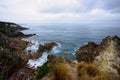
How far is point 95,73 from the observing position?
Answer: 22.6 ft

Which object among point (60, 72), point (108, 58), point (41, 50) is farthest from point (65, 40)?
point (60, 72)

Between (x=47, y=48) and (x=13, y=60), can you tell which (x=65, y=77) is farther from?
(x=47, y=48)

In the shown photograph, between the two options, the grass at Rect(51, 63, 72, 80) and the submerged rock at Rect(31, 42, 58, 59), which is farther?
the submerged rock at Rect(31, 42, 58, 59)

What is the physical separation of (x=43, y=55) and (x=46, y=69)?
68.1ft

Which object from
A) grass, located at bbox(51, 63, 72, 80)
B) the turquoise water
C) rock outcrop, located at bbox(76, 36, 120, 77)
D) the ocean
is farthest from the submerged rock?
grass, located at bbox(51, 63, 72, 80)

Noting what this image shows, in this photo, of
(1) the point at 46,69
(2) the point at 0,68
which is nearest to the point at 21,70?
(2) the point at 0,68

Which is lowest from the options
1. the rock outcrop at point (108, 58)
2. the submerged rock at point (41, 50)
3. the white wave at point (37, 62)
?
the white wave at point (37, 62)

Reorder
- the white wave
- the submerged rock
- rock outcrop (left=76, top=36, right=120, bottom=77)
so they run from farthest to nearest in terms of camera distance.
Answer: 1. the submerged rock
2. the white wave
3. rock outcrop (left=76, top=36, right=120, bottom=77)

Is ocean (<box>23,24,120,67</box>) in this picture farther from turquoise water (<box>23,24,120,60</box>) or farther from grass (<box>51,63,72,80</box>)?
grass (<box>51,63,72,80</box>)

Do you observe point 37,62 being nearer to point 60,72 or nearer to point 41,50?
point 41,50

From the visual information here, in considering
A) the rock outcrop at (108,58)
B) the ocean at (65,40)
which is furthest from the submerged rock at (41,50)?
the rock outcrop at (108,58)

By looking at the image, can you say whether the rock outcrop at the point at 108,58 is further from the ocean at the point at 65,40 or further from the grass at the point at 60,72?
the ocean at the point at 65,40

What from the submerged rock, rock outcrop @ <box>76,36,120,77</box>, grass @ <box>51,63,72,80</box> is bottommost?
the submerged rock

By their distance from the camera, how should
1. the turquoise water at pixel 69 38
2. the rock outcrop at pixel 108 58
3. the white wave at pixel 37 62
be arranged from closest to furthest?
the rock outcrop at pixel 108 58, the white wave at pixel 37 62, the turquoise water at pixel 69 38
